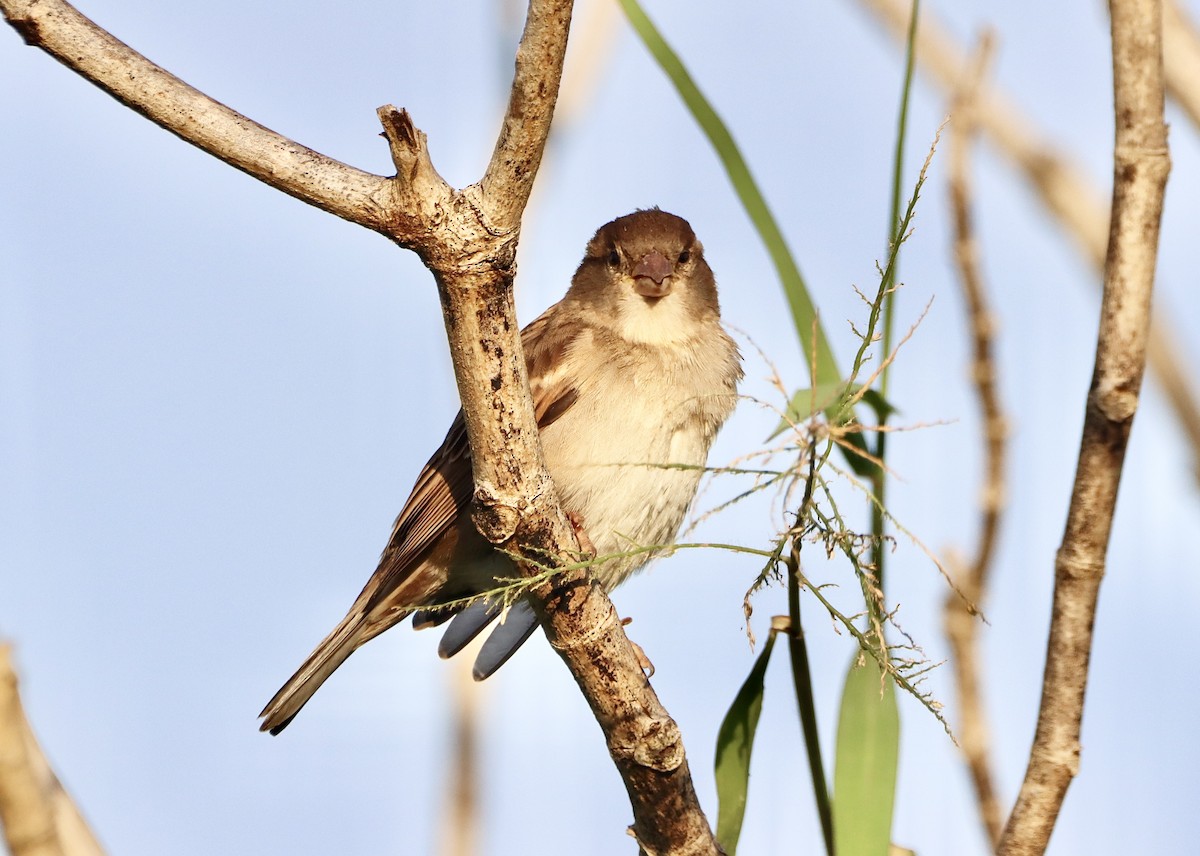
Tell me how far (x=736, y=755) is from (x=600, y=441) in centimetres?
136

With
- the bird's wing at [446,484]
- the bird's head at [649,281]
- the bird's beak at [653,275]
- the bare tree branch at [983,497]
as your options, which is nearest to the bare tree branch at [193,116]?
the bare tree branch at [983,497]

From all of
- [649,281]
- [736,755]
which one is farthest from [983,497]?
[649,281]

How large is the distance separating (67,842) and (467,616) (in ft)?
9.07

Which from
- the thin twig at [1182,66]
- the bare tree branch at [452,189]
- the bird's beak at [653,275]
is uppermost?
the thin twig at [1182,66]

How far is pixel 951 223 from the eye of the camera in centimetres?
364

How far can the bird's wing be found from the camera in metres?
4.63

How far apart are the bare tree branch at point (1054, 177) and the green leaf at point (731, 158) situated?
1437 millimetres

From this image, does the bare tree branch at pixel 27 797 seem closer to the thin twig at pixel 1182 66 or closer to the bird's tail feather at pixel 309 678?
the bird's tail feather at pixel 309 678

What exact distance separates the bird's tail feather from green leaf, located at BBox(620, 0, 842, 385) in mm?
2333

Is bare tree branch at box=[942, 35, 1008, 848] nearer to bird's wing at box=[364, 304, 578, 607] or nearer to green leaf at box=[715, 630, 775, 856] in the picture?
green leaf at box=[715, 630, 775, 856]

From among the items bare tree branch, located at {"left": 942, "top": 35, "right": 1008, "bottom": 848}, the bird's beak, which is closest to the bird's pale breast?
the bird's beak

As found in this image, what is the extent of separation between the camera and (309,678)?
485 cm

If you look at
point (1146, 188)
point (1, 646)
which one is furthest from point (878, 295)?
point (1, 646)

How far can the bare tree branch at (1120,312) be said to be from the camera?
2.54 meters
